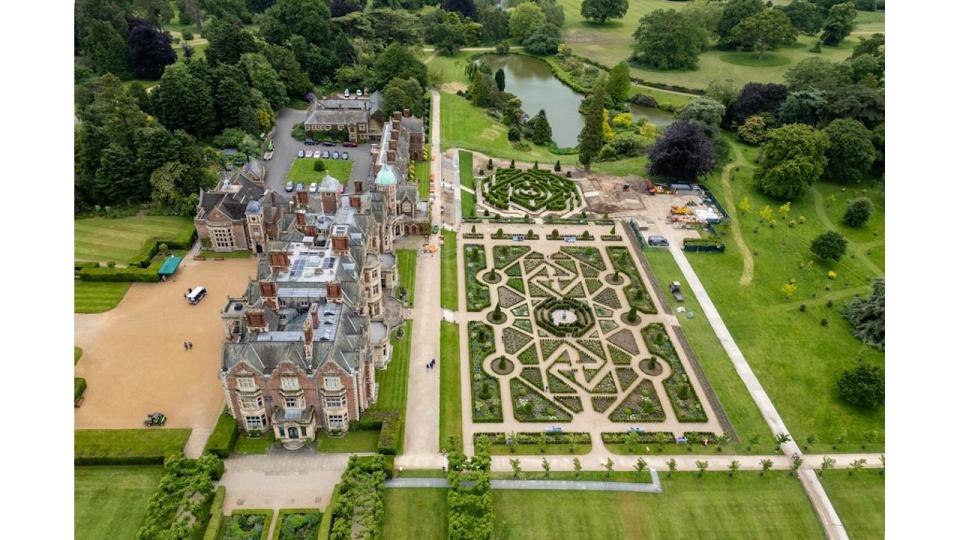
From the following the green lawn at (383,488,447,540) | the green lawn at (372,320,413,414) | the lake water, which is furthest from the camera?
the lake water

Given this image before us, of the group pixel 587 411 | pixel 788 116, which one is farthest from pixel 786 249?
pixel 587 411

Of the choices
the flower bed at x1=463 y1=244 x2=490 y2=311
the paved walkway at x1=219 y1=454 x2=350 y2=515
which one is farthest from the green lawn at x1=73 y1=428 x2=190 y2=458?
the flower bed at x1=463 y1=244 x2=490 y2=311

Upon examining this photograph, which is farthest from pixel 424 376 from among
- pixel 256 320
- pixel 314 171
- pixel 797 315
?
pixel 314 171

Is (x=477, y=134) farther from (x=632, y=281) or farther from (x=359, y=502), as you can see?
(x=359, y=502)

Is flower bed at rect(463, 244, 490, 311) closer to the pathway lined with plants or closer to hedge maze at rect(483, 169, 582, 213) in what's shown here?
hedge maze at rect(483, 169, 582, 213)

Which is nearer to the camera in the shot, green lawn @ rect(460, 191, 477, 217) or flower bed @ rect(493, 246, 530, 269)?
flower bed @ rect(493, 246, 530, 269)

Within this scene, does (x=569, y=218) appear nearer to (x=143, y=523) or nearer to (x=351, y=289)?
(x=351, y=289)
